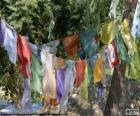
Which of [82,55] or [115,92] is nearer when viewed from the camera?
[82,55]

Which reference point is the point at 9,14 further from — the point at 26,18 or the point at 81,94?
the point at 81,94

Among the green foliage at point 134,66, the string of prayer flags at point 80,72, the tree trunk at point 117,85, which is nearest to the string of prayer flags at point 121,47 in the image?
the green foliage at point 134,66

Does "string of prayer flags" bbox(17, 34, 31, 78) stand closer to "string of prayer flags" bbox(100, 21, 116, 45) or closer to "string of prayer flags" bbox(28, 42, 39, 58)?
"string of prayer flags" bbox(28, 42, 39, 58)

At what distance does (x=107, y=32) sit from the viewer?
400 inches

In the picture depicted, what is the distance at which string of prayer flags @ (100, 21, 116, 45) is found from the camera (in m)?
10.1

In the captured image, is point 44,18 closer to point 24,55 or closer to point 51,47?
point 51,47

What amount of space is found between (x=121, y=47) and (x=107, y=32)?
1.54 feet

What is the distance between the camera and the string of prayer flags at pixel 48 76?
9000mm

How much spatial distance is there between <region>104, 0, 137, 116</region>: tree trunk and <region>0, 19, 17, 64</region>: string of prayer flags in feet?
10.4

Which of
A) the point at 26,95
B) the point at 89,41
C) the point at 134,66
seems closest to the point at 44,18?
the point at 89,41

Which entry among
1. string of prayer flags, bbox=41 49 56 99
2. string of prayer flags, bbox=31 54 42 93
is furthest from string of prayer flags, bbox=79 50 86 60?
string of prayer flags, bbox=31 54 42 93

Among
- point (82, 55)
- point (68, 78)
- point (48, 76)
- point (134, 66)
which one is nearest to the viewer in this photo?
point (48, 76)

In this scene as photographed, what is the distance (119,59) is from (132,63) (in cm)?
33

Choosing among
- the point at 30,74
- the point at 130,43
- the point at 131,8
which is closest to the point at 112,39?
the point at 130,43
